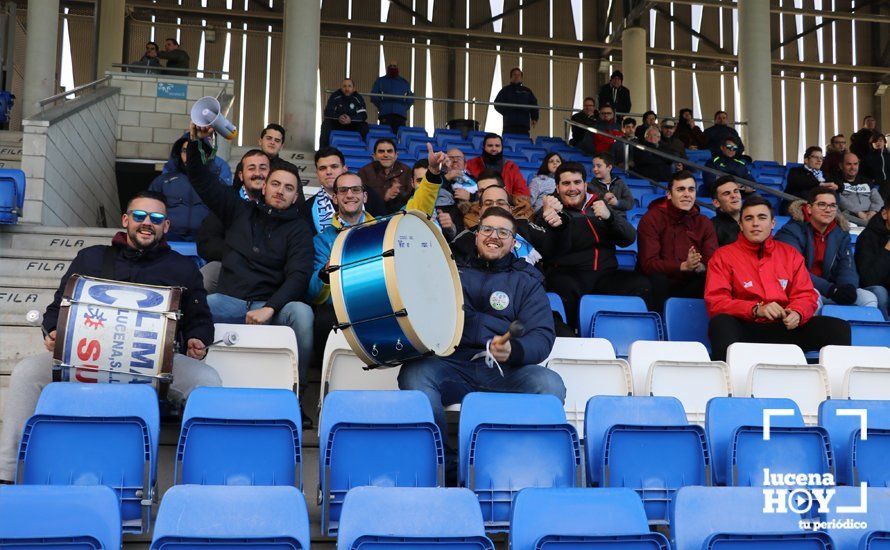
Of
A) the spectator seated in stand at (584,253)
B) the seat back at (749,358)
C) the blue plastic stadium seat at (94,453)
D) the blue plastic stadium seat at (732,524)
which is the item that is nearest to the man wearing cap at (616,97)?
the spectator seated in stand at (584,253)

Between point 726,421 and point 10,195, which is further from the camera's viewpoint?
point 10,195

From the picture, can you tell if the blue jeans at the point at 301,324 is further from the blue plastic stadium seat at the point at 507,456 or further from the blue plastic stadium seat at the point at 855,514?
the blue plastic stadium seat at the point at 855,514

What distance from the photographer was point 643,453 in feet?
13.0

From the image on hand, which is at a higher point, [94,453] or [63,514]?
[94,453]

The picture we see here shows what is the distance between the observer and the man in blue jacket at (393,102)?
13914 millimetres

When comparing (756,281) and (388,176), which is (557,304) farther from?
(388,176)

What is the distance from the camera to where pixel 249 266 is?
533 cm

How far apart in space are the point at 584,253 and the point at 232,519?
3712 mm

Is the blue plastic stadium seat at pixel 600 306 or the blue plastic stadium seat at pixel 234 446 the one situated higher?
the blue plastic stadium seat at pixel 600 306

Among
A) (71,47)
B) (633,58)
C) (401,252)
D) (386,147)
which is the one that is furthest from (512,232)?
(71,47)

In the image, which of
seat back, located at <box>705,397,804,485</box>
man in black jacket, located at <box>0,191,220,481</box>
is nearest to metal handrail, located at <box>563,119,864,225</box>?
seat back, located at <box>705,397,804,485</box>

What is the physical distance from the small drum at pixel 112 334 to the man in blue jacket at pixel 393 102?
974cm

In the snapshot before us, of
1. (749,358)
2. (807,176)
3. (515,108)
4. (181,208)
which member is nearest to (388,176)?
(181,208)

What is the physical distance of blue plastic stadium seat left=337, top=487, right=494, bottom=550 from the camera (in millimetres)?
2891
